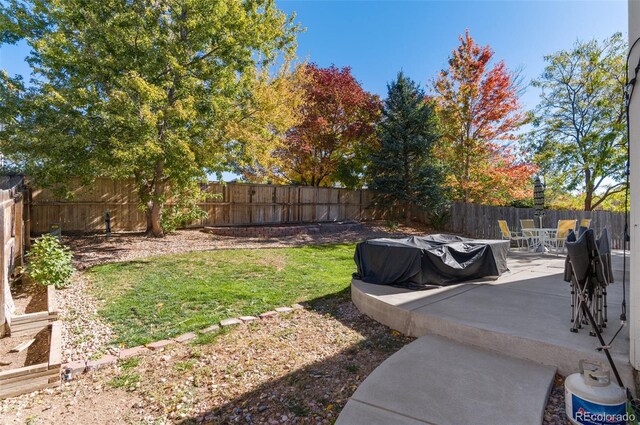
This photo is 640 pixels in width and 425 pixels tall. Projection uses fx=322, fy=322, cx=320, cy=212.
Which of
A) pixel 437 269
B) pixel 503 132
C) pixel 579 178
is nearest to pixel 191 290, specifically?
pixel 437 269

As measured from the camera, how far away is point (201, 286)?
5.38 m

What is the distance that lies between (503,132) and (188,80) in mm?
12739

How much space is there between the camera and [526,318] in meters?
3.30

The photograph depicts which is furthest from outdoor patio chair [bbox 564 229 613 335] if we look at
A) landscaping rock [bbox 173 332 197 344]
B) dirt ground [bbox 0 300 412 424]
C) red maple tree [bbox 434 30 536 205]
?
red maple tree [bbox 434 30 536 205]

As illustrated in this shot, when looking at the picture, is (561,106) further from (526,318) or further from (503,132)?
(526,318)

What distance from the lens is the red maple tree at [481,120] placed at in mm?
13664

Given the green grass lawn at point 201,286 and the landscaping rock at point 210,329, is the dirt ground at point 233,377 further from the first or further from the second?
the green grass lawn at point 201,286

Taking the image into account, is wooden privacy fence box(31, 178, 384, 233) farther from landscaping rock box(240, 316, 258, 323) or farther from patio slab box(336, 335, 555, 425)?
patio slab box(336, 335, 555, 425)

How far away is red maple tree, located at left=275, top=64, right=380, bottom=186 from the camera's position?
16.4 metres

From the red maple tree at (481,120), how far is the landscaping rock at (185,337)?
13.6m

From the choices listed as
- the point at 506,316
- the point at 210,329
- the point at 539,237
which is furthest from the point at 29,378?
the point at 539,237

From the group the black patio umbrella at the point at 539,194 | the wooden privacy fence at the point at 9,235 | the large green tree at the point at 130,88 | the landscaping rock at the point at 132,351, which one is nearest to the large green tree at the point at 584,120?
the black patio umbrella at the point at 539,194

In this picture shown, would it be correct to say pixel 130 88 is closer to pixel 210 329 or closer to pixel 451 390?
pixel 210 329

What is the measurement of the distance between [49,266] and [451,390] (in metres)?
5.96
